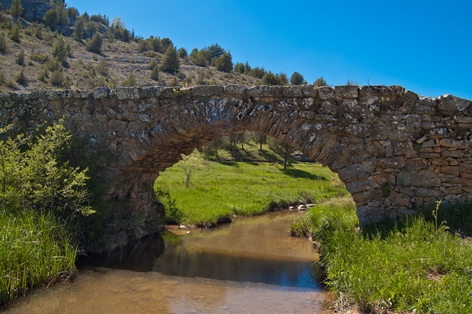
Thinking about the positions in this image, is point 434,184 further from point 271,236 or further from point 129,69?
point 129,69

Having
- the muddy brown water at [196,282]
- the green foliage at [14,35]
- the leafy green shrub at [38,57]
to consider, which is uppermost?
the green foliage at [14,35]

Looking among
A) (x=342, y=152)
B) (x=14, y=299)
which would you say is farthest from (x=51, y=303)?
(x=342, y=152)

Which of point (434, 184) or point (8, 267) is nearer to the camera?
point (8, 267)

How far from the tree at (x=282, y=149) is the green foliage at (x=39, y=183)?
2538 centimetres

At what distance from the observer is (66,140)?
8.33 m

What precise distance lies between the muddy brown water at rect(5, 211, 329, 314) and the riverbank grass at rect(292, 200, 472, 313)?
728mm

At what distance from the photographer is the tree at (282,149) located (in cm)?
3266

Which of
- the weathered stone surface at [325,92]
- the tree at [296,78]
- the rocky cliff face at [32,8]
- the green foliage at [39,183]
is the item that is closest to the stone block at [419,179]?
the weathered stone surface at [325,92]

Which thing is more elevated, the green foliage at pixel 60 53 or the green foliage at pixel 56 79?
the green foliage at pixel 60 53

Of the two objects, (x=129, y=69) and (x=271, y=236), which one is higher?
(x=129, y=69)

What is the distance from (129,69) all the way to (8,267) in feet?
124

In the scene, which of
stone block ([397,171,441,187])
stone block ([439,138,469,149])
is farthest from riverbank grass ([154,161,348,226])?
stone block ([439,138,469,149])

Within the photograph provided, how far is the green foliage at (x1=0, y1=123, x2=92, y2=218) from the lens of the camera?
273 inches

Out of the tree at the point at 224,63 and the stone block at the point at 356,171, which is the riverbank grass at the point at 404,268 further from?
the tree at the point at 224,63
